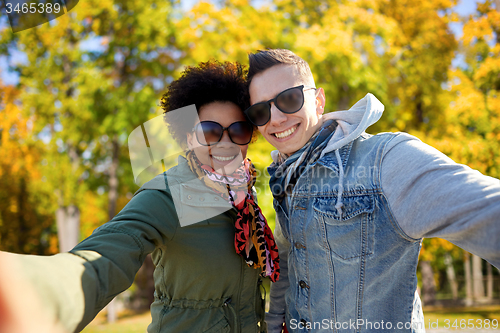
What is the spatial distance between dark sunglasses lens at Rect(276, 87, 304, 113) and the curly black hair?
1.12ft

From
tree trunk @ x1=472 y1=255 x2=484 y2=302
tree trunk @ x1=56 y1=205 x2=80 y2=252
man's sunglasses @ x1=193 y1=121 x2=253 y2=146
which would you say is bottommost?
tree trunk @ x1=472 y1=255 x2=484 y2=302

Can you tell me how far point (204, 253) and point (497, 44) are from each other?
8.03 meters

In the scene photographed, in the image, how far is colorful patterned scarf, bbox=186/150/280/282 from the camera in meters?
1.88

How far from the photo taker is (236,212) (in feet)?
6.44

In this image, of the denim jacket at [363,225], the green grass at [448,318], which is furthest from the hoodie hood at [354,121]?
the green grass at [448,318]

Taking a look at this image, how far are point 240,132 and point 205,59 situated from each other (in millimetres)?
5649

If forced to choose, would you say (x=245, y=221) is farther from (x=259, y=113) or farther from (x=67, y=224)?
(x=67, y=224)

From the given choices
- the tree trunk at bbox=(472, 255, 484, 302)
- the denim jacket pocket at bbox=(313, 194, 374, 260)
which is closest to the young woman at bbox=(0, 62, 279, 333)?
the denim jacket pocket at bbox=(313, 194, 374, 260)

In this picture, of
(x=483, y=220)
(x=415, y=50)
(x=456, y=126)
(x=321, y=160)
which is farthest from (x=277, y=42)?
(x=483, y=220)

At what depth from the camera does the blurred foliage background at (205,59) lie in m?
7.05

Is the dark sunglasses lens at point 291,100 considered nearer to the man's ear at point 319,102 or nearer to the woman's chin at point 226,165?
the man's ear at point 319,102

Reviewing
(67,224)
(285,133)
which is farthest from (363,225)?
(67,224)

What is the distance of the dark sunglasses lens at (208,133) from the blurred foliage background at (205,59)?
4119 mm

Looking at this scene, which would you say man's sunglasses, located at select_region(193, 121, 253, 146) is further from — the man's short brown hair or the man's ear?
the man's ear
